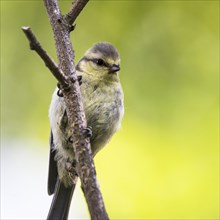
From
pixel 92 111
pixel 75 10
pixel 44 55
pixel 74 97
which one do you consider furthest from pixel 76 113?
pixel 92 111

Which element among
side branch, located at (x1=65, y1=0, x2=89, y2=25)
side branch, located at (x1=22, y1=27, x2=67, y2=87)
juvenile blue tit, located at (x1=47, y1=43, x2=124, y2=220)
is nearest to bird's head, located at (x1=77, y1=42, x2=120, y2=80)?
juvenile blue tit, located at (x1=47, y1=43, x2=124, y2=220)

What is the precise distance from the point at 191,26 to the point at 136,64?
540mm

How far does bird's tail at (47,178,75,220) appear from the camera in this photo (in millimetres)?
3998

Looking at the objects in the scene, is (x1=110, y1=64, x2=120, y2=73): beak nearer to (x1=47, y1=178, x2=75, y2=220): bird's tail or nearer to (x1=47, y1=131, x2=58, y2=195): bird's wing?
(x1=47, y1=131, x2=58, y2=195): bird's wing

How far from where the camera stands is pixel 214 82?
144 inches

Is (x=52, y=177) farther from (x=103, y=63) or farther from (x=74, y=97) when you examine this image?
(x=74, y=97)

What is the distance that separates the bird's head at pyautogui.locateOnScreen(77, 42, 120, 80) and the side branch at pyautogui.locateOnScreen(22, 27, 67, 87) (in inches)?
64.6

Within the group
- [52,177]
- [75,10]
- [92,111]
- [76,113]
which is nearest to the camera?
[76,113]

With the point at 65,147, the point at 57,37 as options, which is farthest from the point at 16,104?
the point at 57,37

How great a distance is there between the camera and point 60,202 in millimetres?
4090

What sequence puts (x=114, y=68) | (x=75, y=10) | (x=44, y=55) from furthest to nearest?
(x=114, y=68), (x=75, y=10), (x=44, y=55)

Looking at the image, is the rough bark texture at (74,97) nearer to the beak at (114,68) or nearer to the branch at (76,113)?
the branch at (76,113)

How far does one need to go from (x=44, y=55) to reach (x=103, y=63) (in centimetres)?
191

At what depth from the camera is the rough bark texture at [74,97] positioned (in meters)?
1.78
